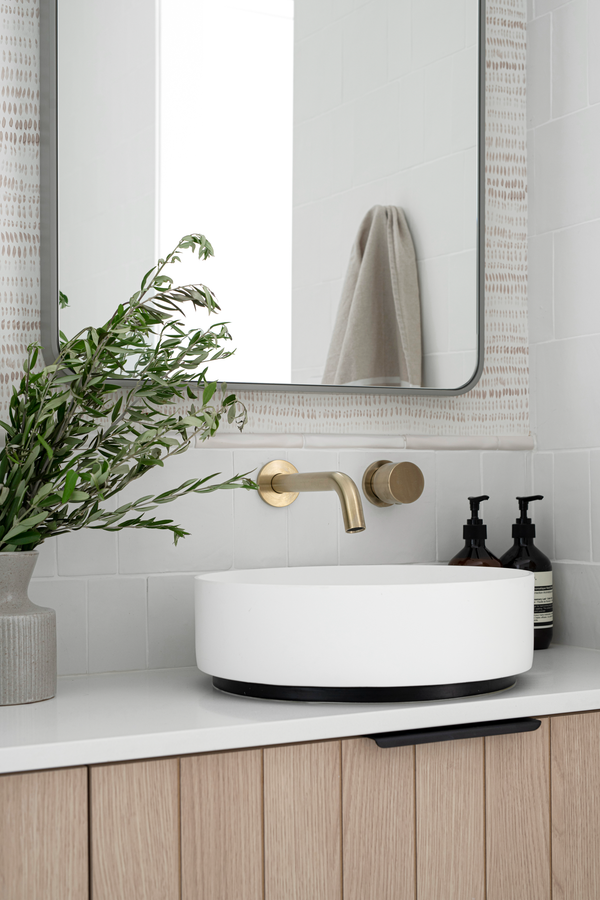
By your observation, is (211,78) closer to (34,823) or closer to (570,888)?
(34,823)

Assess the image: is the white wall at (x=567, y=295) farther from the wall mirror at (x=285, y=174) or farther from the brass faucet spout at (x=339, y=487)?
the brass faucet spout at (x=339, y=487)

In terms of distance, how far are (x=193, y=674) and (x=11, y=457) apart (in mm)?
396

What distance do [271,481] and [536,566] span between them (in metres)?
0.42

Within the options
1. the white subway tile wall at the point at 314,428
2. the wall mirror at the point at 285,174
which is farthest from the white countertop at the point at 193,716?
the wall mirror at the point at 285,174

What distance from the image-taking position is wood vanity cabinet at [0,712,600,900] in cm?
83

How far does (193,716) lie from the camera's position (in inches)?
37.4

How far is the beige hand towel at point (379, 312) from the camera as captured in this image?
140cm

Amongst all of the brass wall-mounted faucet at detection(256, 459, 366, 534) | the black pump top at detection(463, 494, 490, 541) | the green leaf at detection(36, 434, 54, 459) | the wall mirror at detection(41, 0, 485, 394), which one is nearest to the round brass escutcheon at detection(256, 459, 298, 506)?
the brass wall-mounted faucet at detection(256, 459, 366, 534)

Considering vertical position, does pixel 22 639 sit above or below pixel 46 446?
below

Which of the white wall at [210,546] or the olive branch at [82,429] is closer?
the olive branch at [82,429]

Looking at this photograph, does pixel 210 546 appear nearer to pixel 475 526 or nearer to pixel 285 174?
pixel 475 526

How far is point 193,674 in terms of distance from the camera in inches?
48.3

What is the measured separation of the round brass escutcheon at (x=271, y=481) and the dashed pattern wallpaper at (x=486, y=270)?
0.06 metres

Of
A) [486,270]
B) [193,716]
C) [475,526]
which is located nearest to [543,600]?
[475,526]
